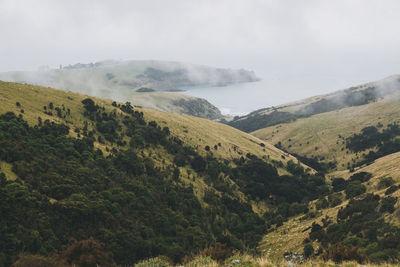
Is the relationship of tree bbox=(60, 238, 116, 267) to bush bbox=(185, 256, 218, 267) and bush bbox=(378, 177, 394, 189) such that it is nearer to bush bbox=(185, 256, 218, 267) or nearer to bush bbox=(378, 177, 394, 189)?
bush bbox=(185, 256, 218, 267)

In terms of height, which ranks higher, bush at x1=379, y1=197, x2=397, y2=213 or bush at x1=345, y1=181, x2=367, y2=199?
bush at x1=379, y1=197, x2=397, y2=213

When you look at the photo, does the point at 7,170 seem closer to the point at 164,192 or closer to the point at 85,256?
the point at 85,256

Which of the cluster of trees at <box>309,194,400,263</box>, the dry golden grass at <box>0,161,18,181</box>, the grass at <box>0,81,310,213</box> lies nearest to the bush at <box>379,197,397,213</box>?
the cluster of trees at <box>309,194,400,263</box>

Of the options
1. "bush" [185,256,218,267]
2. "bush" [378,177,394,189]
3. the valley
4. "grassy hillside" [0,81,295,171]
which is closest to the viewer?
"bush" [185,256,218,267]

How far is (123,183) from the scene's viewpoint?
76125 millimetres

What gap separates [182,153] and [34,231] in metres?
76.3

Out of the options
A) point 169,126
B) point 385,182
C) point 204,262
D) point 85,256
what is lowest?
point 385,182

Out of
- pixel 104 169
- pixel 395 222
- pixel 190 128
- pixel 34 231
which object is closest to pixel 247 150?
pixel 190 128

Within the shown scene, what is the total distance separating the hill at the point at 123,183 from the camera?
45812 millimetres

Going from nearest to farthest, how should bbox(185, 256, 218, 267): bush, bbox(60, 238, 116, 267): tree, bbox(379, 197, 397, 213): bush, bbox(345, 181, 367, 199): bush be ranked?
bbox(185, 256, 218, 267): bush → bbox(60, 238, 116, 267): tree → bbox(379, 197, 397, 213): bush → bbox(345, 181, 367, 199): bush

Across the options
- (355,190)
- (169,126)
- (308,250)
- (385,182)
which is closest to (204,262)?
(308,250)

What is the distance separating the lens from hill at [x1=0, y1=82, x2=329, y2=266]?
1804 inches

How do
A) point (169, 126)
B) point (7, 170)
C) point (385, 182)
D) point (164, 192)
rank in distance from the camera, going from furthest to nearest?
point (169, 126)
point (164, 192)
point (385, 182)
point (7, 170)

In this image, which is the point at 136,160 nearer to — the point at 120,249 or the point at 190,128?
the point at 120,249
